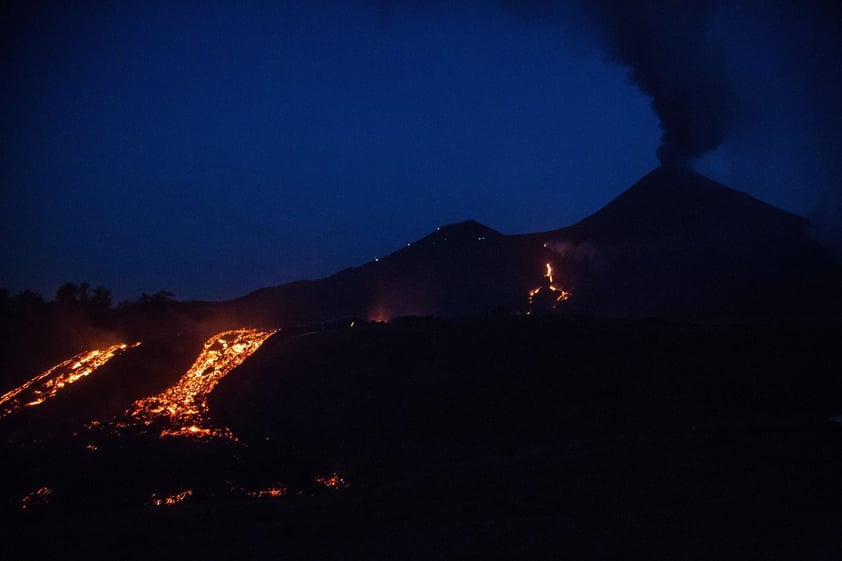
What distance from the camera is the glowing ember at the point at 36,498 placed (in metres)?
13.6

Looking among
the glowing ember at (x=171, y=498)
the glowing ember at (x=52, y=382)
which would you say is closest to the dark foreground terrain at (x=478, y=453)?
the glowing ember at (x=171, y=498)

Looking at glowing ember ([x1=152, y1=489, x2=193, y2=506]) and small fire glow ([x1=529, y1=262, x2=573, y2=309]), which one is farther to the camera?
small fire glow ([x1=529, y1=262, x2=573, y2=309])

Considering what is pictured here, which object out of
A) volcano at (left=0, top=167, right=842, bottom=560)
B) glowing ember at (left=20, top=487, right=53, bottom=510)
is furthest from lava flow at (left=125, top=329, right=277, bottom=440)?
glowing ember at (left=20, top=487, right=53, bottom=510)

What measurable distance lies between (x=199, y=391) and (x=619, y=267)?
38437 millimetres

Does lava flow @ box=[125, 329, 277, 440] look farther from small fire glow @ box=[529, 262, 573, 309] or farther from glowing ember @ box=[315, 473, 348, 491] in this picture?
small fire glow @ box=[529, 262, 573, 309]

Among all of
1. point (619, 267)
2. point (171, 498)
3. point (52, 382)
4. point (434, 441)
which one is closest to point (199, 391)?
point (52, 382)

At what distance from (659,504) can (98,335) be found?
3296 cm

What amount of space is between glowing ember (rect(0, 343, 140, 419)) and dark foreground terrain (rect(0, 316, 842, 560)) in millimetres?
810

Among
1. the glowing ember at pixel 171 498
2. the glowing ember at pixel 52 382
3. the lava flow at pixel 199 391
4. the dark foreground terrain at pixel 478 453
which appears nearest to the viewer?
the dark foreground terrain at pixel 478 453

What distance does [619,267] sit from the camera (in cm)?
5309

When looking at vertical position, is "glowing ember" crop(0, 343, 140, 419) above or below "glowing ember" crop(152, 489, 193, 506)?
above

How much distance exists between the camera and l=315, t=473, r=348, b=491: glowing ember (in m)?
13.3

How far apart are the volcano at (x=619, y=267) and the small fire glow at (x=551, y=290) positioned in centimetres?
59

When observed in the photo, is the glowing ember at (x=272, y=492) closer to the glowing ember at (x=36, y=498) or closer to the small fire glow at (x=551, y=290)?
the glowing ember at (x=36, y=498)
